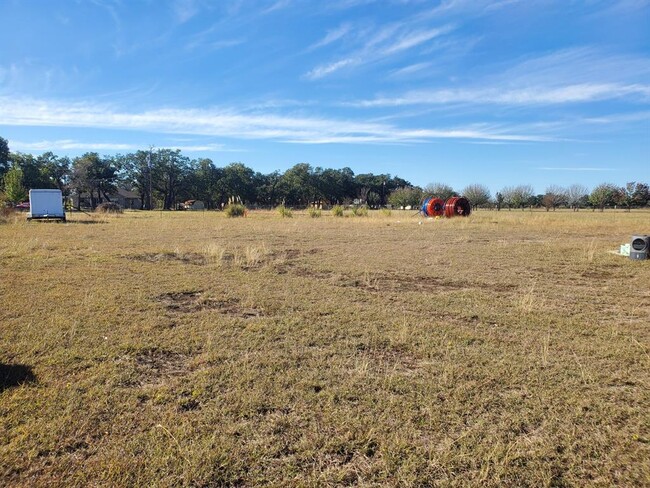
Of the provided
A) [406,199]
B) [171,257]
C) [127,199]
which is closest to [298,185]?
[406,199]

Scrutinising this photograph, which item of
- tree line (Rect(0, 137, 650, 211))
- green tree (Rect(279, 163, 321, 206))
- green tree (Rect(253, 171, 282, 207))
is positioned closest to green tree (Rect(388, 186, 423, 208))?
tree line (Rect(0, 137, 650, 211))

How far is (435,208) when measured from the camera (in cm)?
3253

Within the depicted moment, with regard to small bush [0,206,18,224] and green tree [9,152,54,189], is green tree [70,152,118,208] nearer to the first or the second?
green tree [9,152,54,189]

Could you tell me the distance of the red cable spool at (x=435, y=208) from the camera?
32.3m

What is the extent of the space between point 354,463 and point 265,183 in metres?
88.4

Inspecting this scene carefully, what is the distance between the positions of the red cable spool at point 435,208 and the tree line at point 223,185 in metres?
42.3

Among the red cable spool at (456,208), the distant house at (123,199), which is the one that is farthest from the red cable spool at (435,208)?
the distant house at (123,199)

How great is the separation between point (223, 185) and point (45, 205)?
56247 millimetres

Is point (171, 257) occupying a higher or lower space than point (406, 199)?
lower

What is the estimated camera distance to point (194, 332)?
180 inches

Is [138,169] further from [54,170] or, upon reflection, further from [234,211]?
A: [234,211]

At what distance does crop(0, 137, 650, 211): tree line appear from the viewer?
222 ft

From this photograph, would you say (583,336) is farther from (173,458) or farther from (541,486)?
(173,458)

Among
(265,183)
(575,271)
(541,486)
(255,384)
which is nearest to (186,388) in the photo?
(255,384)
